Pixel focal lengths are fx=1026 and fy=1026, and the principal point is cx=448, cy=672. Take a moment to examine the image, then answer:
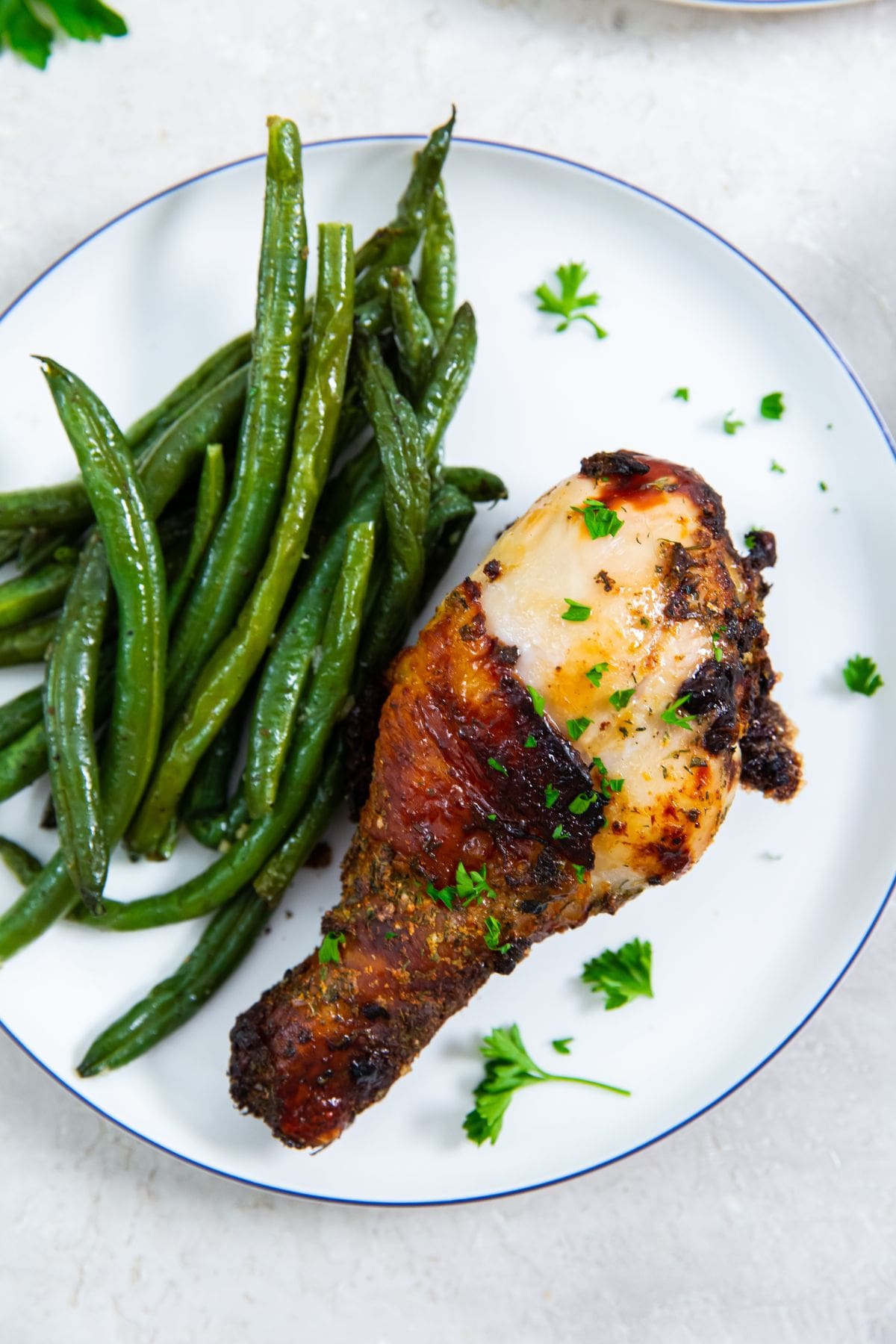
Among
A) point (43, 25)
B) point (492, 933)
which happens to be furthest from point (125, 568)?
point (43, 25)

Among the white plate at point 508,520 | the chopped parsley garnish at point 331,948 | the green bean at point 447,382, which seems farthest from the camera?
the white plate at point 508,520

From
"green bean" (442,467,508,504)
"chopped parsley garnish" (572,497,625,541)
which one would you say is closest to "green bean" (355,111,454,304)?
"green bean" (442,467,508,504)

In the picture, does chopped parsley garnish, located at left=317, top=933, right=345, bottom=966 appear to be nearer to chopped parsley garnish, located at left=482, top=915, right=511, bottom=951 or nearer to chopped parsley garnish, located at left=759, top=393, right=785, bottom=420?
chopped parsley garnish, located at left=482, top=915, right=511, bottom=951

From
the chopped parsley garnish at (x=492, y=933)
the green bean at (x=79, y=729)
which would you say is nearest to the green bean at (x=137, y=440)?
the green bean at (x=79, y=729)

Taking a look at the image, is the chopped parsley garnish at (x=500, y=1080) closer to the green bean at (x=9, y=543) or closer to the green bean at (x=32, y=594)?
the green bean at (x=32, y=594)

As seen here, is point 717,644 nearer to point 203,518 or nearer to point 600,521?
point 600,521

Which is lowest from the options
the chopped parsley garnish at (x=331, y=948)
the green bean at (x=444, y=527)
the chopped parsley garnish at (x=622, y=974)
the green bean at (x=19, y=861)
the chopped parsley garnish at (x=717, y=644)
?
the green bean at (x=19, y=861)

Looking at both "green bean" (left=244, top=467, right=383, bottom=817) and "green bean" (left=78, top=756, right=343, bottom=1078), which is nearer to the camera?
"green bean" (left=244, top=467, right=383, bottom=817)
